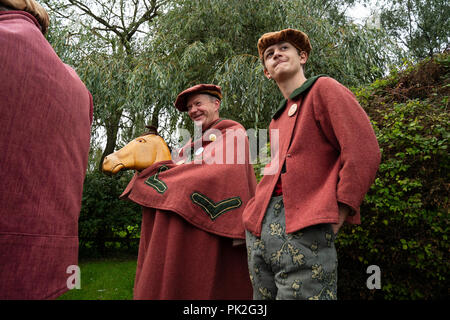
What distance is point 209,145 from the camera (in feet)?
7.93

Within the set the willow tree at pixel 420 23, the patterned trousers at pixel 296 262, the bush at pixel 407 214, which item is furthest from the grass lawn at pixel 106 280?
the willow tree at pixel 420 23

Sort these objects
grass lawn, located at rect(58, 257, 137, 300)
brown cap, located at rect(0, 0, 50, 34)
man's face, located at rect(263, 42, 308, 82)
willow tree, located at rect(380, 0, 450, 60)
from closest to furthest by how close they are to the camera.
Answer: brown cap, located at rect(0, 0, 50, 34), man's face, located at rect(263, 42, 308, 82), grass lawn, located at rect(58, 257, 137, 300), willow tree, located at rect(380, 0, 450, 60)

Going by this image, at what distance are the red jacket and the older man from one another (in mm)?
471

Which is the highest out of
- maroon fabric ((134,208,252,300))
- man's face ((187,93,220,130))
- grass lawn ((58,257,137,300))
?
man's face ((187,93,220,130))

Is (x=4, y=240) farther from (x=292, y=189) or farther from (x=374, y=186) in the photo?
(x=374, y=186)

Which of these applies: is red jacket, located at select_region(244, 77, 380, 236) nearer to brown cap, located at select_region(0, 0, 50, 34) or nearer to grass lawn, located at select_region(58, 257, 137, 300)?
brown cap, located at select_region(0, 0, 50, 34)

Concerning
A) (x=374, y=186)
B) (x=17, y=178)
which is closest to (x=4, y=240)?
(x=17, y=178)

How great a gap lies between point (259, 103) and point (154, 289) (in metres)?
4.15

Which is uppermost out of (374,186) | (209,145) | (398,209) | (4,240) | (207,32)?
(207,32)

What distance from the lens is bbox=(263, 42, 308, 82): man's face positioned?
174 centimetres

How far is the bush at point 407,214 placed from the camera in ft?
7.62

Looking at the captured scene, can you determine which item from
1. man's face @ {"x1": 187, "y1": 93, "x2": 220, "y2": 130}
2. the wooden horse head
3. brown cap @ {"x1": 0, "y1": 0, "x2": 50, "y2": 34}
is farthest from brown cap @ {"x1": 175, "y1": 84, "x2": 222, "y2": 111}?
brown cap @ {"x1": 0, "y1": 0, "x2": 50, "y2": 34}

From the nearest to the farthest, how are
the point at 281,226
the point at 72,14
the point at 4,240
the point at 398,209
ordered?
the point at 4,240, the point at 281,226, the point at 398,209, the point at 72,14

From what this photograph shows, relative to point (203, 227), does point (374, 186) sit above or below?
above
